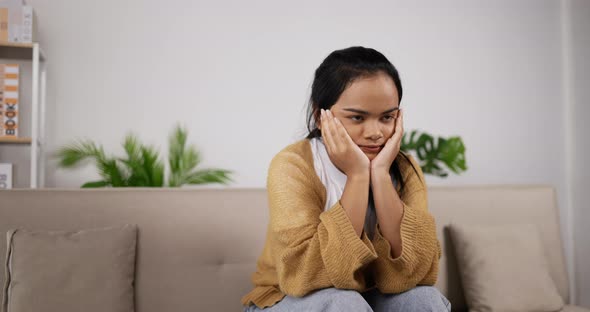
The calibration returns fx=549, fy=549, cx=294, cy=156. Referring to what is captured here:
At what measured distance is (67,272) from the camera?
1677 mm

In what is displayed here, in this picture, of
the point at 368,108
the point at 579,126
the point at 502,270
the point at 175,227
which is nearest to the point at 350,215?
the point at 368,108

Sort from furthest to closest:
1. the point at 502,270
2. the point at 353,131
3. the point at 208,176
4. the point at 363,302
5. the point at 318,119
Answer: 1. the point at 208,176
2. the point at 502,270
3. the point at 318,119
4. the point at 353,131
5. the point at 363,302

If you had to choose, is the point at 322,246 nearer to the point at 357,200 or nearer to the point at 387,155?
the point at 357,200

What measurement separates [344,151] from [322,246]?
0.81ft

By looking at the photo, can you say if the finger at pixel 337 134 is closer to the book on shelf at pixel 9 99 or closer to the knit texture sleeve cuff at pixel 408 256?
the knit texture sleeve cuff at pixel 408 256

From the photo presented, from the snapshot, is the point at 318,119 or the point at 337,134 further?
the point at 318,119

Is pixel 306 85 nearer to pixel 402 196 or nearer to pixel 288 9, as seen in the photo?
pixel 288 9

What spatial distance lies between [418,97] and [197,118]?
149 centimetres

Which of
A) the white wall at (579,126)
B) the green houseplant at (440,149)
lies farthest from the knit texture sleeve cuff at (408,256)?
the white wall at (579,126)

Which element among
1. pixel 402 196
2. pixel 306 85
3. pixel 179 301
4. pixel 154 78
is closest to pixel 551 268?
pixel 402 196

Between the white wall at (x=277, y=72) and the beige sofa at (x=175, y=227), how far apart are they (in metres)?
1.42

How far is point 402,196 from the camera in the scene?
1.50m

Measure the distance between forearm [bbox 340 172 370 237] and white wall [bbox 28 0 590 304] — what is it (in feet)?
6.95

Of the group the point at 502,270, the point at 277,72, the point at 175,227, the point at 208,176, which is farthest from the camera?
the point at 277,72
